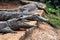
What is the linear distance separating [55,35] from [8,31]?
1.59m

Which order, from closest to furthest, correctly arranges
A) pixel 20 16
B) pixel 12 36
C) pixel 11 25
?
pixel 12 36 → pixel 11 25 → pixel 20 16

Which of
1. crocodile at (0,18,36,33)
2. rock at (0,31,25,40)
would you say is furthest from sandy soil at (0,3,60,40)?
crocodile at (0,18,36,33)

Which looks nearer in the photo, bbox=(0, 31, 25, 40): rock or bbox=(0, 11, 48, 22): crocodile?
bbox=(0, 31, 25, 40): rock

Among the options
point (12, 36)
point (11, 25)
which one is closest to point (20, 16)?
point (11, 25)

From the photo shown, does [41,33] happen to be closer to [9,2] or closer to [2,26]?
[2,26]

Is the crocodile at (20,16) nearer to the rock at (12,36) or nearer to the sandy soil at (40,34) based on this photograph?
the sandy soil at (40,34)

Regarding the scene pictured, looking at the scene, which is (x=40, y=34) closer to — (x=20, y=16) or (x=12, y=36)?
(x=20, y=16)

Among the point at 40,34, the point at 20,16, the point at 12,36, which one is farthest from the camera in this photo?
the point at 20,16

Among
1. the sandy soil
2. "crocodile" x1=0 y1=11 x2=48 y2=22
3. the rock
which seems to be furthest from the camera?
"crocodile" x1=0 y1=11 x2=48 y2=22

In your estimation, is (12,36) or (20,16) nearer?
(12,36)

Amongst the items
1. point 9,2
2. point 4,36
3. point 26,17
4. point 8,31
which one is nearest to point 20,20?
point 26,17

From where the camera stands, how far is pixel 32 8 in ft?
26.5

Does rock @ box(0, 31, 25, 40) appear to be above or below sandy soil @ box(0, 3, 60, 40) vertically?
above

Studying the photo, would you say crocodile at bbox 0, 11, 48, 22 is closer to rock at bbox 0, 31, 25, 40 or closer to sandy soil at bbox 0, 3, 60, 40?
sandy soil at bbox 0, 3, 60, 40
